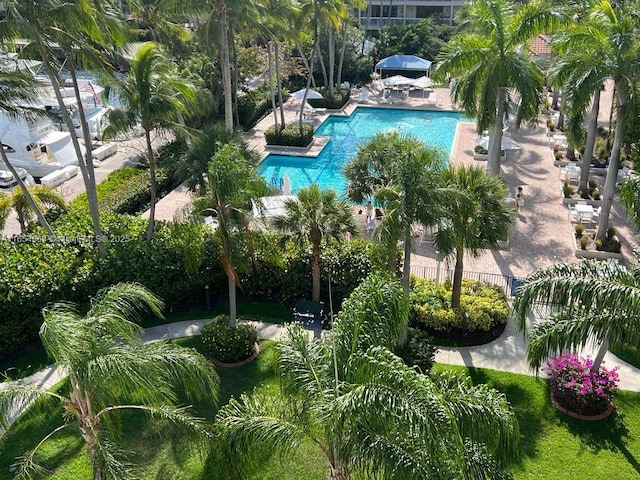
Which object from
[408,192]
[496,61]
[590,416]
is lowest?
[590,416]

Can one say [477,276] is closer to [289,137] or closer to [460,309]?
[460,309]

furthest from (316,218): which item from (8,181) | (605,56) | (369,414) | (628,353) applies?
(8,181)

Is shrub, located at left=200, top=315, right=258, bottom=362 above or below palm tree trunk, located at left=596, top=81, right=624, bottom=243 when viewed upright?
below

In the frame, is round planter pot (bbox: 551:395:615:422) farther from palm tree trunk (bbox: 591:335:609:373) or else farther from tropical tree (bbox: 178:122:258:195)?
tropical tree (bbox: 178:122:258:195)

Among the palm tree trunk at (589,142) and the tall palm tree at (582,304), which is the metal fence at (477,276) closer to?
the tall palm tree at (582,304)

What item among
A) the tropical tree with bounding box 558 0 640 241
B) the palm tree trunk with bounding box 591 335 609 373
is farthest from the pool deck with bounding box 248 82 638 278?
the palm tree trunk with bounding box 591 335 609 373

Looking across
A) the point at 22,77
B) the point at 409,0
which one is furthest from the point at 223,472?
the point at 409,0

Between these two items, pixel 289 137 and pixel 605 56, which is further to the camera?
pixel 289 137
